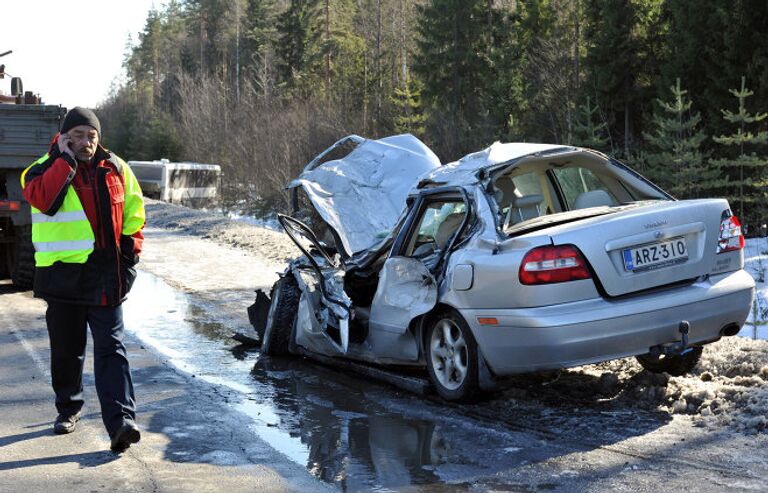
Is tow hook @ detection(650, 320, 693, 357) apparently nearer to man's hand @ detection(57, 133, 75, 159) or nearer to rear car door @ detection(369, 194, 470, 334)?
rear car door @ detection(369, 194, 470, 334)

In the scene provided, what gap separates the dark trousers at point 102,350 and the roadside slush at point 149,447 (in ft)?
0.80

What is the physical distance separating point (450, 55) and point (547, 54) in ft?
25.9

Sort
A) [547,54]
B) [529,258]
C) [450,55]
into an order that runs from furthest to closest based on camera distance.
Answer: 1. [450,55]
2. [547,54]
3. [529,258]

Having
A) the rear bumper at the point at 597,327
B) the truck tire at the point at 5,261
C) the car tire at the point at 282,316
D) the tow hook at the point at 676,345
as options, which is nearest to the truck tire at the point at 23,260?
the truck tire at the point at 5,261

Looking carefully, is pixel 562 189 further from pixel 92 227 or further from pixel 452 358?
pixel 92 227

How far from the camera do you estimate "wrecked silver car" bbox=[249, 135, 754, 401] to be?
17.8 ft

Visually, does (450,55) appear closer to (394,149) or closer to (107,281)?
(394,149)

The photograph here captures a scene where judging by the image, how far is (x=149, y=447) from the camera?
5.34m

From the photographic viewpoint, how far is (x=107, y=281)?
5.26m

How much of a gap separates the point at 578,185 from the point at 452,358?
169cm

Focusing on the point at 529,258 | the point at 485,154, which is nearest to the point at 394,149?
the point at 485,154

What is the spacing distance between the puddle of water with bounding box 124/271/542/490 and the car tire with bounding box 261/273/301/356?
127 millimetres

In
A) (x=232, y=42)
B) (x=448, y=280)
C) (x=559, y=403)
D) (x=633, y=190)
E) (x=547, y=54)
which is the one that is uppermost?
(x=232, y=42)

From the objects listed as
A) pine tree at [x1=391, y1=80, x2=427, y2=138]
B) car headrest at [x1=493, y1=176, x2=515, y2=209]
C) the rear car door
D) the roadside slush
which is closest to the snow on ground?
the rear car door
